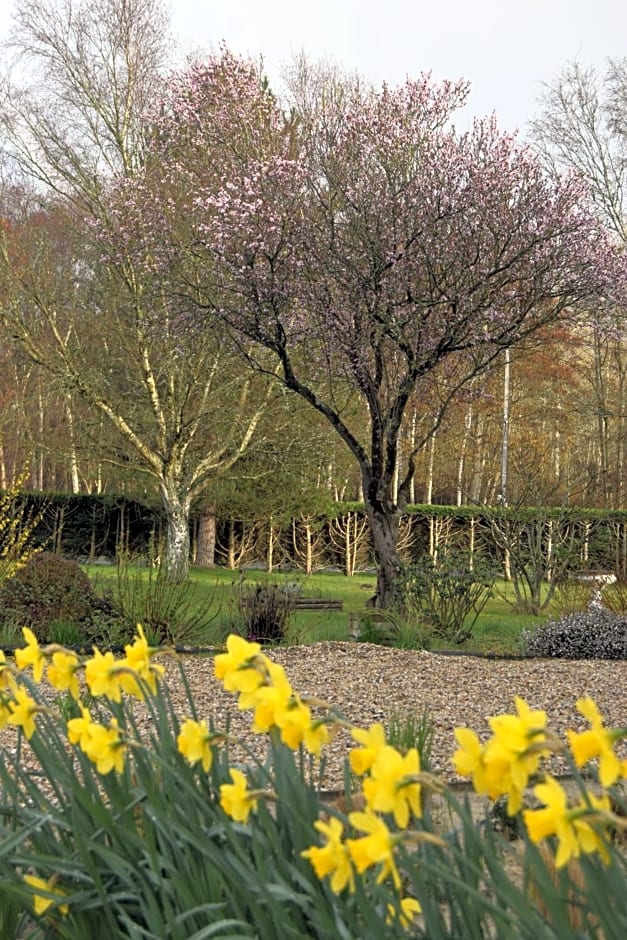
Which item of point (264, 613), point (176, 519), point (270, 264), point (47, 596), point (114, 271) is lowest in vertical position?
point (264, 613)

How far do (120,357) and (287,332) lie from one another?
645 centimetres

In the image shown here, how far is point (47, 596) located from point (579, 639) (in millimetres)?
4524

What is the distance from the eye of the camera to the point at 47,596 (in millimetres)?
8742

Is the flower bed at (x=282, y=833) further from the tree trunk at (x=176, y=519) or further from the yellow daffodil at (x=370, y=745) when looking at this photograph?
the tree trunk at (x=176, y=519)

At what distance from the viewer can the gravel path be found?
5.05 m

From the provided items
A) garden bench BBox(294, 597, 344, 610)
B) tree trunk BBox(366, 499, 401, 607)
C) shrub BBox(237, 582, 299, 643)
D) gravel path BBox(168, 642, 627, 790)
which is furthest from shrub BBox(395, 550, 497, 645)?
garden bench BBox(294, 597, 344, 610)

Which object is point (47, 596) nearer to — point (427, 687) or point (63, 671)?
point (427, 687)

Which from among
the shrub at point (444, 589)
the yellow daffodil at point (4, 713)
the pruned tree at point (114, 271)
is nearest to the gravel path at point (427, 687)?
the shrub at point (444, 589)

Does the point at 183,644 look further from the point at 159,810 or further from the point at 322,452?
the point at 322,452

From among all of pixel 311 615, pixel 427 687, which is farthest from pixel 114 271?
pixel 427 687

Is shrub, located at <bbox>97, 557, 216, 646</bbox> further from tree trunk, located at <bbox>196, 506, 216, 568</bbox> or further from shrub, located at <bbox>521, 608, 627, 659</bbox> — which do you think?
tree trunk, located at <bbox>196, 506, 216, 568</bbox>

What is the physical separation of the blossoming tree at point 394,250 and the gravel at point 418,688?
3530 millimetres

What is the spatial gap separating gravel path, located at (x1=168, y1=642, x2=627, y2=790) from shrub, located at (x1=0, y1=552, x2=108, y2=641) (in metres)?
1.76

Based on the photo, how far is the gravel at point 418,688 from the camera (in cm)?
491
